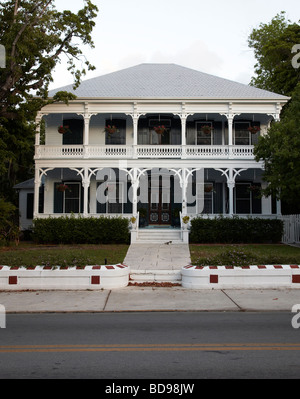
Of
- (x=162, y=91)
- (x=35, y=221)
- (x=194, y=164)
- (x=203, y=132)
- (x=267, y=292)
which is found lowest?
(x=267, y=292)

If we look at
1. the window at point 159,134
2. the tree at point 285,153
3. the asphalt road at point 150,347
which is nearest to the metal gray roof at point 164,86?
the window at point 159,134

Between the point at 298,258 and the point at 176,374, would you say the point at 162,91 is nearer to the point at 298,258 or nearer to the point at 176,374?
the point at 298,258

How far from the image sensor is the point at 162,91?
941 inches

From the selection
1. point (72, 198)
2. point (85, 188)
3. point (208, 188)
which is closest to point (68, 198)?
point (72, 198)

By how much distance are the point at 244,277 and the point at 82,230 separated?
11.3m

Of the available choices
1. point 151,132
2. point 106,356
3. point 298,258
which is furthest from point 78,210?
point 106,356

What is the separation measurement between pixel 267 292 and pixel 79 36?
15.3 m

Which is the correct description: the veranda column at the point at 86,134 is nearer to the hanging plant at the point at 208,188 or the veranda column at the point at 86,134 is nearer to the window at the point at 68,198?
the window at the point at 68,198

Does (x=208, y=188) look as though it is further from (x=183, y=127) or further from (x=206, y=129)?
(x=183, y=127)

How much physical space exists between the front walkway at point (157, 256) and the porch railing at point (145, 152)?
18.3 feet

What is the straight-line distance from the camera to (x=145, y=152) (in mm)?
22938

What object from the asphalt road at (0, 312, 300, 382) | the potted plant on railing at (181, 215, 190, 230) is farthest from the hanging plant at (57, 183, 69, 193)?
the asphalt road at (0, 312, 300, 382)

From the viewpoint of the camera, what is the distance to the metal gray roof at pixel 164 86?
2322cm

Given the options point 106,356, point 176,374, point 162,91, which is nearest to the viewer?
point 176,374
